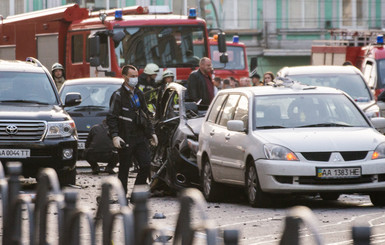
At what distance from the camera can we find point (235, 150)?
13.9 metres

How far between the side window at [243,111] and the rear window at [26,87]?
11.0 ft

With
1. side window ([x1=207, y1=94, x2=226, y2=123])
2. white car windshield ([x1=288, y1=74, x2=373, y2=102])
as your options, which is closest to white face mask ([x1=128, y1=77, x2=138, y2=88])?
side window ([x1=207, y1=94, x2=226, y2=123])

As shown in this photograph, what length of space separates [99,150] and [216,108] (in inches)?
197


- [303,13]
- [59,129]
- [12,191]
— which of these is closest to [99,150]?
[59,129]

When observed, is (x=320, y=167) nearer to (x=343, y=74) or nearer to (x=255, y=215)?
(x=255, y=215)

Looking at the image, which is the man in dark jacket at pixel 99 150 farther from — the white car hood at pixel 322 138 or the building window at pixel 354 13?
the building window at pixel 354 13

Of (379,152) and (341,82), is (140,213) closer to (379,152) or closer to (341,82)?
(379,152)

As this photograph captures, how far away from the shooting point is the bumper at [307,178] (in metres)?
12.8

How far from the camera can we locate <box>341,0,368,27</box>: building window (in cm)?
5606

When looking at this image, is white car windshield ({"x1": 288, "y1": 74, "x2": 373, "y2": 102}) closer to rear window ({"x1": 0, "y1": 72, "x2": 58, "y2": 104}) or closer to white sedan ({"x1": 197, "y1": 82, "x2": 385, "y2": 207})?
rear window ({"x1": 0, "y1": 72, "x2": 58, "y2": 104})

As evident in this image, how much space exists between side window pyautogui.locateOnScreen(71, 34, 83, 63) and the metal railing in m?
19.2

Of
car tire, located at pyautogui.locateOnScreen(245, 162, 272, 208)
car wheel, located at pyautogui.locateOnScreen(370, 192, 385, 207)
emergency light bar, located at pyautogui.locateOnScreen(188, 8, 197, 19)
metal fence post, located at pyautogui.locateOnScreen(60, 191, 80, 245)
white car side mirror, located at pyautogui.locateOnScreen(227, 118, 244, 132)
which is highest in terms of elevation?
emergency light bar, located at pyautogui.locateOnScreen(188, 8, 197, 19)

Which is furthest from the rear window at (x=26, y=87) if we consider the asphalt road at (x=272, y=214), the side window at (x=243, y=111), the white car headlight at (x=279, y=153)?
the white car headlight at (x=279, y=153)

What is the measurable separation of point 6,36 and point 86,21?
4.84 m
